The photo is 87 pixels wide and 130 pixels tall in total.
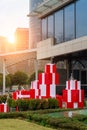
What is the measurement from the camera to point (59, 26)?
26.5 metres

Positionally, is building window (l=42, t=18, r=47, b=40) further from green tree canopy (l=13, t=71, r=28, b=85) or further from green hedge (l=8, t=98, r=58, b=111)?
green tree canopy (l=13, t=71, r=28, b=85)

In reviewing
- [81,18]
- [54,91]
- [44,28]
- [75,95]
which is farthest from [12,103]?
[44,28]

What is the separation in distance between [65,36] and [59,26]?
1533 mm

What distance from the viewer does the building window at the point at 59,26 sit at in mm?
26008

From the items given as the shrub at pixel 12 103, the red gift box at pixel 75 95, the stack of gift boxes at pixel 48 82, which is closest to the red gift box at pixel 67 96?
the red gift box at pixel 75 95

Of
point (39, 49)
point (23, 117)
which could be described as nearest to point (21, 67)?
point (39, 49)

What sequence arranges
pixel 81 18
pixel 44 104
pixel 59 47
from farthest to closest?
pixel 59 47 → pixel 81 18 → pixel 44 104

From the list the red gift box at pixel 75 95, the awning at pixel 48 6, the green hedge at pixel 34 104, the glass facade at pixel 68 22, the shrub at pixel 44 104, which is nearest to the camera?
the green hedge at pixel 34 104

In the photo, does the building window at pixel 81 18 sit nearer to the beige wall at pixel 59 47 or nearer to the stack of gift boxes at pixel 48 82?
the beige wall at pixel 59 47

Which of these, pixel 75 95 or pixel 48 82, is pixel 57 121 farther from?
pixel 48 82

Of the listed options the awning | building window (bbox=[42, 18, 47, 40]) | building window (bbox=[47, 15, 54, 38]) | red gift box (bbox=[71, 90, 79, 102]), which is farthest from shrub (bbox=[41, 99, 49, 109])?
building window (bbox=[42, 18, 47, 40])

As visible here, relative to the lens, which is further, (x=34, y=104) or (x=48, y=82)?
(x=48, y=82)

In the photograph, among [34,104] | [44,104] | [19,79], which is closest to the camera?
[34,104]

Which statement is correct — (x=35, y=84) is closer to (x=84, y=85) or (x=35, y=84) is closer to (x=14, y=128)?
(x=84, y=85)
